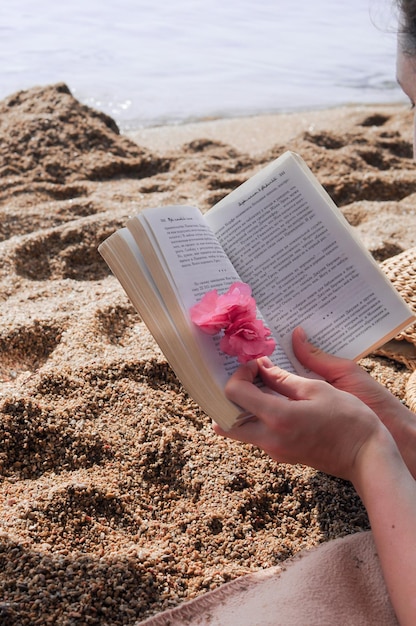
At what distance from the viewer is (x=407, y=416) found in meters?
1.32

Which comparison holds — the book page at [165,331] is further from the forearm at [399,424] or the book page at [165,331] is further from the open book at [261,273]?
the forearm at [399,424]

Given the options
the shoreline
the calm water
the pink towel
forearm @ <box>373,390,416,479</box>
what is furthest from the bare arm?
the calm water

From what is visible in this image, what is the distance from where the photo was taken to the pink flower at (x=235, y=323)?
1137 millimetres

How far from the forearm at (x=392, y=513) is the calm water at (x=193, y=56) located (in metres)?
3.83

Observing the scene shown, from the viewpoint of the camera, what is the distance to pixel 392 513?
1.03 m

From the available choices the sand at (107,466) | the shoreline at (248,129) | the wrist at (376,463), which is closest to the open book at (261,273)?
the wrist at (376,463)

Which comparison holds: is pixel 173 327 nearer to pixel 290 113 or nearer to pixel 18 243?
pixel 18 243

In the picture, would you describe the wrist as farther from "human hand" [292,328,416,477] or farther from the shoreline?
the shoreline

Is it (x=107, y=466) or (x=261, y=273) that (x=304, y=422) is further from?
(x=107, y=466)

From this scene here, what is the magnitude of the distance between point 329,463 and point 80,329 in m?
1.00

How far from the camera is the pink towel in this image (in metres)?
1.07

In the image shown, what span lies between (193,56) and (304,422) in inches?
276

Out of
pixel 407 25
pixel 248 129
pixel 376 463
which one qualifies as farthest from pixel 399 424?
pixel 248 129

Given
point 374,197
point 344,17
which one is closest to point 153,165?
point 374,197
